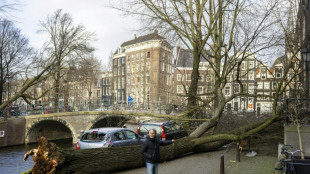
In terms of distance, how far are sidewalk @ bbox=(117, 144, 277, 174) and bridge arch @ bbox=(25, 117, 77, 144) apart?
21.7 m

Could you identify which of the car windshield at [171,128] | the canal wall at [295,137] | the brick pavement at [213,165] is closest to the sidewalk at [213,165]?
the brick pavement at [213,165]

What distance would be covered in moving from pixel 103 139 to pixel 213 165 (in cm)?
402

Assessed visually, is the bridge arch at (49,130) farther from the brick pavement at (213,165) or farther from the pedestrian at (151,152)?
the pedestrian at (151,152)

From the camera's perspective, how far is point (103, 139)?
10844 mm

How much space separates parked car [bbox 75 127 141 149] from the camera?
35.2 feet

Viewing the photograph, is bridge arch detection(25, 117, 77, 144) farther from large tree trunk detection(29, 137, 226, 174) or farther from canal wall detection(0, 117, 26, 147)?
large tree trunk detection(29, 137, 226, 174)

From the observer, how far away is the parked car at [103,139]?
10.7 m

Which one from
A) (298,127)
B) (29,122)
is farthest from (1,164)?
(298,127)

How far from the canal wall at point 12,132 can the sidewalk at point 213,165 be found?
22033 mm

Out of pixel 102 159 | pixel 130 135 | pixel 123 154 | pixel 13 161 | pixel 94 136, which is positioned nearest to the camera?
pixel 102 159

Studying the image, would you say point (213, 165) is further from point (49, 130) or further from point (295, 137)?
point (49, 130)

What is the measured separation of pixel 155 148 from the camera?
6504 millimetres

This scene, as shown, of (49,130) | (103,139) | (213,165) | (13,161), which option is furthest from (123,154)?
(49,130)

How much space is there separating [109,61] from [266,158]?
37.7 meters
